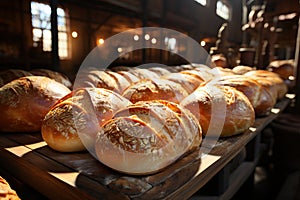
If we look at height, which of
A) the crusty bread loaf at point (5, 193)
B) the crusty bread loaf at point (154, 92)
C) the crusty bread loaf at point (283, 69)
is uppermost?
the crusty bread loaf at point (283, 69)

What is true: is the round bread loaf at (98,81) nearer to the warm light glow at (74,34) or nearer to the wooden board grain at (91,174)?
the wooden board grain at (91,174)

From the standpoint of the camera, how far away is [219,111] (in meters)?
1.44

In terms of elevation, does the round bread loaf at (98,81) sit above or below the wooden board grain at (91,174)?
above

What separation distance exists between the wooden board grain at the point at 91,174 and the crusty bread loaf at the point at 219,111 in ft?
0.51

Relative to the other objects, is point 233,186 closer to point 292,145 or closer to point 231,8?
point 292,145

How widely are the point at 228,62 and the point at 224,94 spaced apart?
8.28 ft

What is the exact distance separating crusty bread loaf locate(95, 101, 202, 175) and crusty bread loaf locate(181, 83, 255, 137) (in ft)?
1.22

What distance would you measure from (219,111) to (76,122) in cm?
83

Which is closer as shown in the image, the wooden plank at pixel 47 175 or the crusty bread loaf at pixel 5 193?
the crusty bread loaf at pixel 5 193

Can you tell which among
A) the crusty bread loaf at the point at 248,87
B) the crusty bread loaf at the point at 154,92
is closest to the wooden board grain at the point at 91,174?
the crusty bread loaf at the point at 154,92

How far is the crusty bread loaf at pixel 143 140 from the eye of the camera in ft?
2.97

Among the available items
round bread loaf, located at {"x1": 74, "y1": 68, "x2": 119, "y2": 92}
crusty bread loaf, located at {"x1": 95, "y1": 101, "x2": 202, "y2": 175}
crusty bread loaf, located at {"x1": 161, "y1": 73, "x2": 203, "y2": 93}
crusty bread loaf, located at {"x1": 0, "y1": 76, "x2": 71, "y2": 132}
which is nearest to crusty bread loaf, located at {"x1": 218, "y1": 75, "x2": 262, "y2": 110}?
crusty bread loaf, located at {"x1": 161, "y1": 73, "x2": 203, "y2": 93}

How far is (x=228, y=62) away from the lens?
3.90 metres

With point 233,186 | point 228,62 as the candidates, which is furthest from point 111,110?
point 228,62
